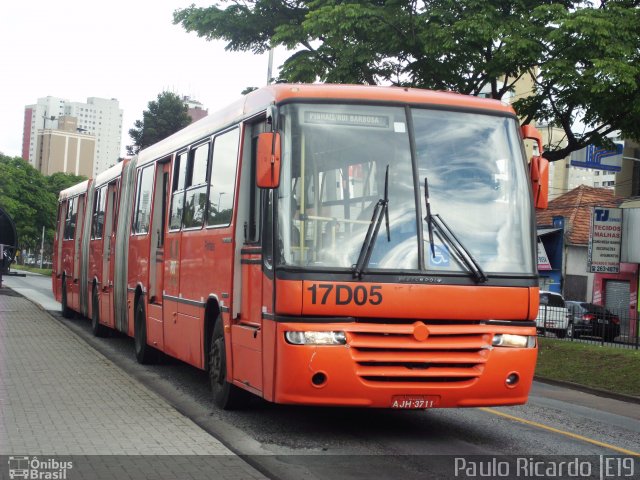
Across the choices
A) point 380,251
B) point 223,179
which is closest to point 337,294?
point 380,251

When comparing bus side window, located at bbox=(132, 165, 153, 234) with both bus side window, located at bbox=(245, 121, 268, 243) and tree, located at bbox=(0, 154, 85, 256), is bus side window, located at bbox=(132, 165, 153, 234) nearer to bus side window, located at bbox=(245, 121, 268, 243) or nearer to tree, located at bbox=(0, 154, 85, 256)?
bus side window, located at bbox=(245, 121, 268, 243)

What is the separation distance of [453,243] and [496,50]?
12449mm

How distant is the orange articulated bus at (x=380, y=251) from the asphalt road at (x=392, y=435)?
1.41 ft

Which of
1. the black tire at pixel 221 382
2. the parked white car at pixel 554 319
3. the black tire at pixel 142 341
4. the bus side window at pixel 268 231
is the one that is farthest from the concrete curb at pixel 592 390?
the parked white car at pixel 554 319

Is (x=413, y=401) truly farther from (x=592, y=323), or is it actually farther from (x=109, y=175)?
(x=592, y=323)

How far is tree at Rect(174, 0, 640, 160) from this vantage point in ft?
63.1

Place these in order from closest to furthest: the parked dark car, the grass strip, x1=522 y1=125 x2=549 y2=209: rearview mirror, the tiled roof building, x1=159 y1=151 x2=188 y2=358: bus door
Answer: x1=522 y1=125 x2=549 y2=209: rearview mirror < x1=159 y1=151 x2=188 y2=358: bus door < the grass strip < the parked dark car < the tiled roof building

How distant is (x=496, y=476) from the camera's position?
770cm

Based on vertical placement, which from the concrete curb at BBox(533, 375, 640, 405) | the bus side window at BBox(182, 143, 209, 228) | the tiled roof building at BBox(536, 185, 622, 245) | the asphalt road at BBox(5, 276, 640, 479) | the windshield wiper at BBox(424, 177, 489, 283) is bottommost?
the concrete curb at BBox(533, 375, 640, 405)

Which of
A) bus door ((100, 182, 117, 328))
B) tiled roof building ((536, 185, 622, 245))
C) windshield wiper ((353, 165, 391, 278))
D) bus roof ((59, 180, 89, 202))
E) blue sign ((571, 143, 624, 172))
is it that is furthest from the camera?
tiled roof building ((536, 185, 622, 245))

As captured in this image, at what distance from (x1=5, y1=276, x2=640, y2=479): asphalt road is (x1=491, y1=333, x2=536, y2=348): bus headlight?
94cm

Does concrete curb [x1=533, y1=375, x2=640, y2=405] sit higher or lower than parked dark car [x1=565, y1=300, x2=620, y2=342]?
lower

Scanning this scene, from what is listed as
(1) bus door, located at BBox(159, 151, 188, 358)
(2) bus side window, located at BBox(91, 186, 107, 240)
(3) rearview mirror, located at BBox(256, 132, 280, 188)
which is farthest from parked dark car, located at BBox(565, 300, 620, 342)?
(3) rearview mirror, located at BBox(256, 132, 280, 188)

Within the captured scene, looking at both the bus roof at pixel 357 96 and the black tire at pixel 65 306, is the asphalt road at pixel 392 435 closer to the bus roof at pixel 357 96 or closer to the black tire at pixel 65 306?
the bus roof at pixel 357 96
